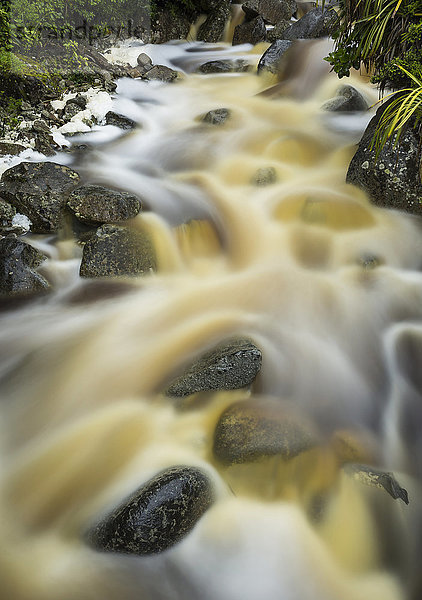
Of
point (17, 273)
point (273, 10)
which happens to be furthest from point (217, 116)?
point (273, 10)

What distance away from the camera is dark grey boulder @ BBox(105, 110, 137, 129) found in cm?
654

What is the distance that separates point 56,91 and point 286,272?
4716 mm

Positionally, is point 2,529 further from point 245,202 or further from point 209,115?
point 209,115

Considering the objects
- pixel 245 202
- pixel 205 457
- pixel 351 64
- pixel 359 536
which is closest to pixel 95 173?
pixel 245 202

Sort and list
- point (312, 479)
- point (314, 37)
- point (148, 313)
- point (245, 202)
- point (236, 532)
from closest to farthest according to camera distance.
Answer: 1. point (236, 532)
2. point (312, 479)
3. point (148, 313)
4. point (245, 202)
5. point (314, 37)

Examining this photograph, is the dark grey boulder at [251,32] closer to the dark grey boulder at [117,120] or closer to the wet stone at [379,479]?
the dark grey boulder at [117,120]

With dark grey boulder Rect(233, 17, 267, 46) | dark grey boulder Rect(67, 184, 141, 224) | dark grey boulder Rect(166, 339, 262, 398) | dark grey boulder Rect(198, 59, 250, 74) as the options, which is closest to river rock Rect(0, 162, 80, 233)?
dark grey boulder Rect(67, 184, 141, 224)

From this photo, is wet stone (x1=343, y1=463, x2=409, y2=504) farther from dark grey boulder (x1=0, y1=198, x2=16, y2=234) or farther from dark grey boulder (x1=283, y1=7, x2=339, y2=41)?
dark grey boulder (x1=283, y1=7, x2=339, y2=41)

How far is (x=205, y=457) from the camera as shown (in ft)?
8.26

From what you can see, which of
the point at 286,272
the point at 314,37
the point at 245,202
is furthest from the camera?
the point at 314,37

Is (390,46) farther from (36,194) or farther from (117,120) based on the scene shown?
(117,120)

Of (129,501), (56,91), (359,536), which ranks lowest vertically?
(359,536)

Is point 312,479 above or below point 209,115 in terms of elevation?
below

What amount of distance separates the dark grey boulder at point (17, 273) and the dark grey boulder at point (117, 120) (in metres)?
3.35
